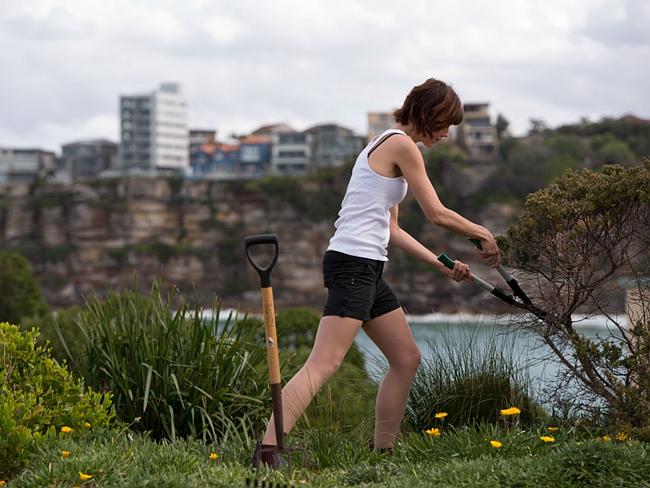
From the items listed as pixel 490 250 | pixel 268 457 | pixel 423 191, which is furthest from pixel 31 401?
pixel 490 250


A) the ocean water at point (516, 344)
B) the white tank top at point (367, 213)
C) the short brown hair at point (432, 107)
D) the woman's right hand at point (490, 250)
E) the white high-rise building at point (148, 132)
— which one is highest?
the white high-rise building at point (148, 132)

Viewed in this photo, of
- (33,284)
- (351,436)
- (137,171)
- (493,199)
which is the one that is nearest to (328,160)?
(137,171)

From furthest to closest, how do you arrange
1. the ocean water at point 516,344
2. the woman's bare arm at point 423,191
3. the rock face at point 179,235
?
1. the rock face at point 179,235
2. the ocean water at point 516,344
3. the woman's bare arm at point 423,191

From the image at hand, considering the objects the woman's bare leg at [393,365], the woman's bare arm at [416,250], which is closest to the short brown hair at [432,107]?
the woman's bare arm at [416,250]

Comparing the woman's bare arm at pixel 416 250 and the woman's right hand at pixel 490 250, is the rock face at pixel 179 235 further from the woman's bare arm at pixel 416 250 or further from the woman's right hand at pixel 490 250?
the woman's right hand at pixel 490 250

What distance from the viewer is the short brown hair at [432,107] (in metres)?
4.54

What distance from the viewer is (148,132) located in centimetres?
12744

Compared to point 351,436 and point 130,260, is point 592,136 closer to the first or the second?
point 130,260

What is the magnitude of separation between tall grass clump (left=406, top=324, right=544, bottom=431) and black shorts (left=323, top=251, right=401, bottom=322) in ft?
3.44

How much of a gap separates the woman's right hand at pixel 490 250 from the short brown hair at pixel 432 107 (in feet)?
1.60

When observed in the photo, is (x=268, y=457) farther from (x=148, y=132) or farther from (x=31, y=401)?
(x=148, y=132)

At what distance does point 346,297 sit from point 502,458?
87 cm

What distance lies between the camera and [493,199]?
289 feet

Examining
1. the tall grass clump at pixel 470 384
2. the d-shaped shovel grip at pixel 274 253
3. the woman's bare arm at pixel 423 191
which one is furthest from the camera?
the tall grass clump at pixel 470 384
